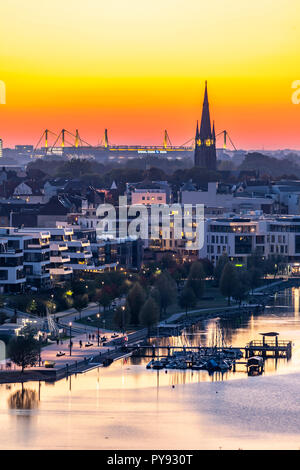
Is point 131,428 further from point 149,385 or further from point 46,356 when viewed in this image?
point 46,356

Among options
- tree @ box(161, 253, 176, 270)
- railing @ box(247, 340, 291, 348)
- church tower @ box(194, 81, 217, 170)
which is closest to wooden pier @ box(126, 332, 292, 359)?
railing @ box(247, 340, 291, 348)

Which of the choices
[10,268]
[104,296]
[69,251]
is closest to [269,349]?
[104,296]

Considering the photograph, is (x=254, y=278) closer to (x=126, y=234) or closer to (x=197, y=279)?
(x=197, y=279)

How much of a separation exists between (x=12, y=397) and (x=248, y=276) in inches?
763

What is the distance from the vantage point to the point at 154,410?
85.6ft

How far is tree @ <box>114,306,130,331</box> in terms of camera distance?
34562 millimetres

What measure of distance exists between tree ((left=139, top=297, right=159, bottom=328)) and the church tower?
7101 centimetres

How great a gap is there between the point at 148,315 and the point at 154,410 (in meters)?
8.64

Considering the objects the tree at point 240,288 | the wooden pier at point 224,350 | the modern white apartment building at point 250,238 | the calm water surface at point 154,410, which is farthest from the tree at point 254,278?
the calm water surface at point 154,410

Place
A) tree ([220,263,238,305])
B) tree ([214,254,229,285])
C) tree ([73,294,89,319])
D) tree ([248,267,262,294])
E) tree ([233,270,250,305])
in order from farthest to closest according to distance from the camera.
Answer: tree ([214,254,229,285]) < tree ([248,267,262,294]) < tree ([220,263,238,305]) < tree ([233,270,250,305]) < tree ([73,294,89,319])

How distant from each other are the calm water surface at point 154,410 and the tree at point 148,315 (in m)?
3.43

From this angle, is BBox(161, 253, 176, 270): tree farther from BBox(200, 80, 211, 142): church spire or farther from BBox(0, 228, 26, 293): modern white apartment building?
BBox(200, 80, 211, 142): church spire
